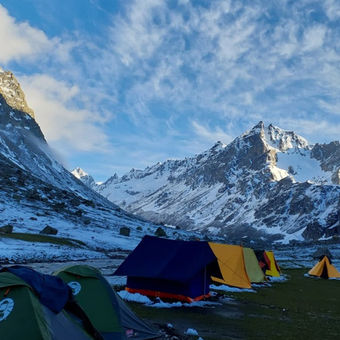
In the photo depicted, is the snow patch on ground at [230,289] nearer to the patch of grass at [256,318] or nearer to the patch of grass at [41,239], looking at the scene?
the patch of grass at [256,318]

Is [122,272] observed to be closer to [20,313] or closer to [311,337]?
[311,337]

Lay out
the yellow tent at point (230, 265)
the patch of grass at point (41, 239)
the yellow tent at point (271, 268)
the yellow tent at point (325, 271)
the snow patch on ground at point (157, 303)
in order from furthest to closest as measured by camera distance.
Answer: the patch of grass at point (41, 239)
the yellow tent at point (325, 271)
the yellow tent at point (271, 268)
the yellow tent at point (230, 265)
the snow patch on ground at point (157, 303)

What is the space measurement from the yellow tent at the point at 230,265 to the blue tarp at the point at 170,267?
175 centimetres

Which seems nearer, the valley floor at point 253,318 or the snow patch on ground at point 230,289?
the valley floor at point 253,318

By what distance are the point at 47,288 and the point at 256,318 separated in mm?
11582

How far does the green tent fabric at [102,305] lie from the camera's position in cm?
1107

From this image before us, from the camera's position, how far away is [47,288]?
28.3 feet

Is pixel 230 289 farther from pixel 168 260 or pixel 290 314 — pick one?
pixel 168 260

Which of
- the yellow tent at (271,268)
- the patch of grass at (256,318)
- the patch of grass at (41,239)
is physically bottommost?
the patch of grass at (256,318)

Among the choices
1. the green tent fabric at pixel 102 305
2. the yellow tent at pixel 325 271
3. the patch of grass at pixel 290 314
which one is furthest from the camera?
the yellow tent at pixel 325 271

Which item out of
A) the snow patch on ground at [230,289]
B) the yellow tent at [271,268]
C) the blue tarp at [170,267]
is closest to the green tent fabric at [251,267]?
the snow patch on ground at [230,289]

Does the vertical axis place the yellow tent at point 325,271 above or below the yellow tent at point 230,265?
above

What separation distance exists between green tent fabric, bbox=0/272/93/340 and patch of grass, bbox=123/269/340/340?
21.2 feet

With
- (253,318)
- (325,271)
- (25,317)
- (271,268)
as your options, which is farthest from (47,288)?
(325,271)
